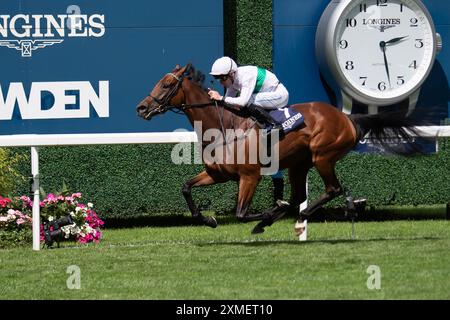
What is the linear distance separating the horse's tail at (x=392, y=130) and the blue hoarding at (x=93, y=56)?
Result: 2600mm

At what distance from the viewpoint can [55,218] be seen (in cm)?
914

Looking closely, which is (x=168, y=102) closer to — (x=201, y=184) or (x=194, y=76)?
(x=194, y=76)

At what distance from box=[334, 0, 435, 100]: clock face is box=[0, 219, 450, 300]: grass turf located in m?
2.61

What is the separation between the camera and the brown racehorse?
823 cm

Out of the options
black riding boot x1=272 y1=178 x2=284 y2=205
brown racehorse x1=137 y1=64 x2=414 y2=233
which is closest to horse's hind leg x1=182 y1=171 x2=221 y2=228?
brown racehorse x1=137 y1=64 x2=414 y2=233

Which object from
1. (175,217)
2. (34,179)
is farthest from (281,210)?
(175,217)

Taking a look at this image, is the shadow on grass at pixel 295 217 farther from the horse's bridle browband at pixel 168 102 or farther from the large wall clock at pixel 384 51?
the horse's bridle browband at pixel 168 102

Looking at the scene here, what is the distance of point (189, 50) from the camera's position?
10953 millimetres

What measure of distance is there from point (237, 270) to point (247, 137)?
1.52m

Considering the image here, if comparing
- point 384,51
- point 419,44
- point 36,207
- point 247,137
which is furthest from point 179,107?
point 419,44

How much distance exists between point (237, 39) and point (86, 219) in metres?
2.63

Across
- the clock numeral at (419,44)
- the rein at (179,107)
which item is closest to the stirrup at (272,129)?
the rein at (179,107)

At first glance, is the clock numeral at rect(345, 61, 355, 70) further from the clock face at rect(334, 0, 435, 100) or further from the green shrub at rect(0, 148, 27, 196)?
the green shrub at rect(0, 148, 27, 196)
